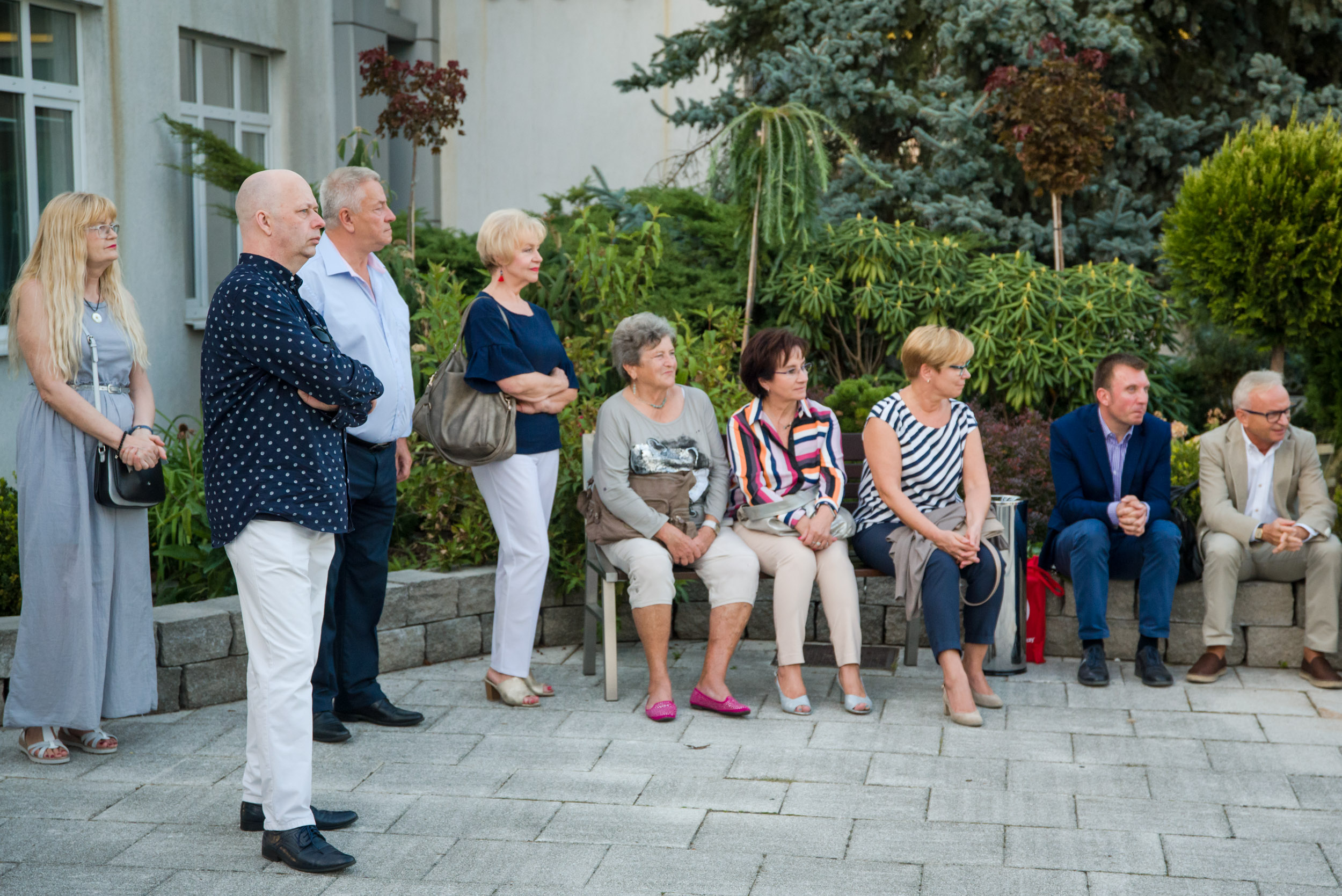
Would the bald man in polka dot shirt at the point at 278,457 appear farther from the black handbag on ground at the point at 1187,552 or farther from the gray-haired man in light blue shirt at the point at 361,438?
the black handbag on ground at the point at 1187,552

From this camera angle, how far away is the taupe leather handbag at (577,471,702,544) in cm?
512

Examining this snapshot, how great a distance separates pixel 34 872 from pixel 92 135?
5.70 metres

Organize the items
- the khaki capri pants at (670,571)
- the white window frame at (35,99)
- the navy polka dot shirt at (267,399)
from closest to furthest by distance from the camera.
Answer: the navy polka dot shirt at (267,399) → the khaki capri pants at (670,571) → the white window frame at (35,99)

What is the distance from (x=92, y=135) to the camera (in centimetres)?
790

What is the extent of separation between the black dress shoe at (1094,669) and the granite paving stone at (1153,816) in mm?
1272

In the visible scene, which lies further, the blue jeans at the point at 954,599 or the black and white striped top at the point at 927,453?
the black and white striped top at the point at 927,453

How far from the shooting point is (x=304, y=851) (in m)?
3.43

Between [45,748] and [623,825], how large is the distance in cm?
199

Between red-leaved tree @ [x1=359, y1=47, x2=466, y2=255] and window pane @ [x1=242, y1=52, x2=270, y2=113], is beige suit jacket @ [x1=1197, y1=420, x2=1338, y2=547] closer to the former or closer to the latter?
red-leaved tree @ [x1=359, y1=47, x2=466, y2=255]

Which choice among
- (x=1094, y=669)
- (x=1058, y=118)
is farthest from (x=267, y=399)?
(x=1058, y=118)

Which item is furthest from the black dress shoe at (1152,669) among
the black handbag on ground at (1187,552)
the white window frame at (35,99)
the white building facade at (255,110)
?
the white window frame at (35,99)

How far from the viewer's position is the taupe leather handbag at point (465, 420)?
4.74 m

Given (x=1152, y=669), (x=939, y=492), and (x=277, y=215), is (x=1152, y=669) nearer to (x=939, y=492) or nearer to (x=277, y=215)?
(x=939, y=492)

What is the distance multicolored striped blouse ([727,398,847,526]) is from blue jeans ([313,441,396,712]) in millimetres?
1392
